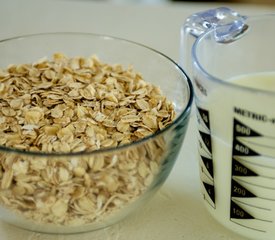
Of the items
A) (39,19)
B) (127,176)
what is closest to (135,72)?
(127,176)

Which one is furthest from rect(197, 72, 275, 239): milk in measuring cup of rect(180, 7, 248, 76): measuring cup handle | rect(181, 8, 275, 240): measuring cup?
rect(180, 7, 248, 76): measuring cup handle

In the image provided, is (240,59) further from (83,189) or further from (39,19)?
(39,19)

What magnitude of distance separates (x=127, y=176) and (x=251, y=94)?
159mm

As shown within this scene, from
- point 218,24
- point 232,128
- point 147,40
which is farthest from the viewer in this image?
point 147,40

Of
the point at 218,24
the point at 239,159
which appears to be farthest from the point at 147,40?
the point at 239,159

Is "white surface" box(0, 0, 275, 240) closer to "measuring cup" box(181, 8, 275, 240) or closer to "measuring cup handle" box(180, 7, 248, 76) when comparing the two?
"measuring cup" box(181, 8, 275, 240)

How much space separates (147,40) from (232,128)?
539 millimetres

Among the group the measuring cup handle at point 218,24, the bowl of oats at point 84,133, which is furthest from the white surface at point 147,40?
the measuring cup handle at point 218,24

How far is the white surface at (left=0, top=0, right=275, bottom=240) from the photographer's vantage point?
67cm

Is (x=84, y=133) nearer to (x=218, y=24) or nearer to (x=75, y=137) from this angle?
(x=75, y=137)

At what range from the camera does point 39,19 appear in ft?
3.80

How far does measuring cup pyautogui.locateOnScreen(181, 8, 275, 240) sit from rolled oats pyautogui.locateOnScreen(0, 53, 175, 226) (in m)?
0.06

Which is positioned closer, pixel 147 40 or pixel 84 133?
pixel 84 133

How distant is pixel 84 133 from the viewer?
2.12 feet
